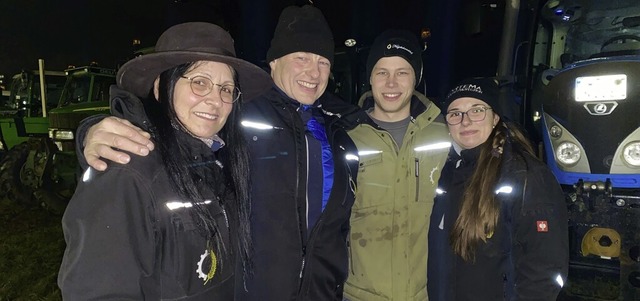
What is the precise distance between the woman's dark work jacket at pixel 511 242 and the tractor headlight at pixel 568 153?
68.7 inches

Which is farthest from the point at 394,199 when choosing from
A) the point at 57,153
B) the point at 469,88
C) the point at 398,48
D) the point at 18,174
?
the point at 18,174

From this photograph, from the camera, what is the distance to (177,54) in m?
1.73

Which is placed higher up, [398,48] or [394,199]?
[398,48]

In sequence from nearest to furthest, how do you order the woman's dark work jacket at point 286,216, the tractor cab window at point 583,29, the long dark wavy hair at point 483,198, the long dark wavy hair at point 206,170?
the long dark wavy hair at point 206,170 → the woman's dark work jacket at point 286,216 → the long dark wavy hair at point 483,198 → the tractor cab window at point 583,29

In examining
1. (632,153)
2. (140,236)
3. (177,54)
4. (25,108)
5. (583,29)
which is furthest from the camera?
(25,108)

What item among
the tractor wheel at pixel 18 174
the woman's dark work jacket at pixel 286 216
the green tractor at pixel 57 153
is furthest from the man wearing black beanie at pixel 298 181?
the tractor wheel at pixel 18 174

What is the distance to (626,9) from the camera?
491 cm

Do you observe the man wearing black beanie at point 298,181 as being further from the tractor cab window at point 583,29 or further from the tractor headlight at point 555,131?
the tractor cab window at point 583,29

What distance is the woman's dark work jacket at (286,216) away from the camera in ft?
7.10

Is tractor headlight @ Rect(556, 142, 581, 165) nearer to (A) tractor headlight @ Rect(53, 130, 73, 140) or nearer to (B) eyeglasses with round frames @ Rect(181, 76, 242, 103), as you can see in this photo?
(B) eyeglasses with round frames @ Rect(181, 76, 242, 103)

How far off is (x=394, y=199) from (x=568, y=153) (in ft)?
6.77

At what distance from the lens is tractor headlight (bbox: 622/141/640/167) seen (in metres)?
3.59

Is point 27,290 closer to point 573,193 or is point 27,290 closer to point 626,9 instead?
point 573,193

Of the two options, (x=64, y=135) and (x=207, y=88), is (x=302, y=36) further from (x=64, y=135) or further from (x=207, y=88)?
(x=64, y=135)
